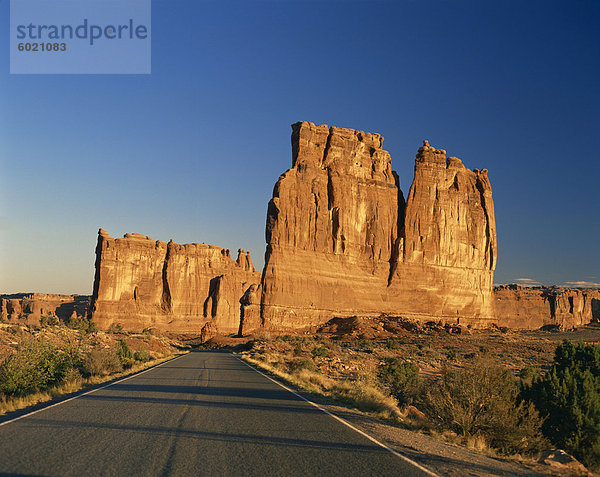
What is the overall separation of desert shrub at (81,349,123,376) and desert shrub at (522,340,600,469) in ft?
58.0

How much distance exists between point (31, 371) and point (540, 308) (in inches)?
5039

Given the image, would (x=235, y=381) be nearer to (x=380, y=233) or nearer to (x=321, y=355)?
(x=321, y=355)

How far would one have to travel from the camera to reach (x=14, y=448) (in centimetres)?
700

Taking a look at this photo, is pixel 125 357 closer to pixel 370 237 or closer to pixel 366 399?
pixel 366 399

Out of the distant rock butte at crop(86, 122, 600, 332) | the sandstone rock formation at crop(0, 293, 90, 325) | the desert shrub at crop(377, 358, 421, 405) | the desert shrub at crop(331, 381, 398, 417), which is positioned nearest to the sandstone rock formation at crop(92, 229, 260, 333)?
the distant rock butte at crop(86, 122, 600, 332)

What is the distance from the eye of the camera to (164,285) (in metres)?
117

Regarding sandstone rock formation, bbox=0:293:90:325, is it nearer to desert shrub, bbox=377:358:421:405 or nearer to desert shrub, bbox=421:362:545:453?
desert shrub, bbox=377:358:421:405

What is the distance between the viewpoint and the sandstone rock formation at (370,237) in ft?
253

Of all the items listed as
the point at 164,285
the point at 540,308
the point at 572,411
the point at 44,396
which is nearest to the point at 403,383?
the point at 572,411

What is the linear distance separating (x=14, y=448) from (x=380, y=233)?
3171 inches

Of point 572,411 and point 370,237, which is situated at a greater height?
point 370,237

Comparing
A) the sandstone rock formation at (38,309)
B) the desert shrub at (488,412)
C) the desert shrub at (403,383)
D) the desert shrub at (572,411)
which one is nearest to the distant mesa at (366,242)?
the sandstone rock formation at (38,309)

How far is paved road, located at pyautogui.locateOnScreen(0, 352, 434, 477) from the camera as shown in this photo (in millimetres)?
6234

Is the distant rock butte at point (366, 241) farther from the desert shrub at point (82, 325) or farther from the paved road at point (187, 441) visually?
the paved road at point (187, 441)
